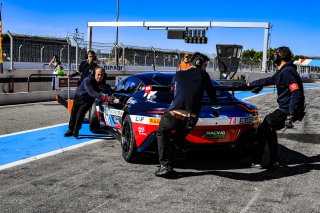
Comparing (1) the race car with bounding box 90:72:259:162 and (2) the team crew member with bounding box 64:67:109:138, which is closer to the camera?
(1) the race car with bounding box 90:72:259:162

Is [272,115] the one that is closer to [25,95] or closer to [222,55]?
[25,95]

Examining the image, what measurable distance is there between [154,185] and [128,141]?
4.25 feet

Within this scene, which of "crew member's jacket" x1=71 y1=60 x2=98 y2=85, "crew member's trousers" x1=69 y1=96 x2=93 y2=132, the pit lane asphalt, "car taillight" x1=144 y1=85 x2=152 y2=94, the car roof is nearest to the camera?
the pit lane asphalt

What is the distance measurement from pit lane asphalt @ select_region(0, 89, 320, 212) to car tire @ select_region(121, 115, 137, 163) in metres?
0.13

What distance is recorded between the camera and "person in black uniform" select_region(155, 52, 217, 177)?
5.25 m

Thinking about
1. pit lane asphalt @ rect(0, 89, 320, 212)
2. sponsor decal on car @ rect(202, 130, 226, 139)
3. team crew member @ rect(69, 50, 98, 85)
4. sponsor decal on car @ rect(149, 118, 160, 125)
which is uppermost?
team crew member @ rect(69, 50, 98, 85)

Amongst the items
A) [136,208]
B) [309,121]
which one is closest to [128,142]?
[136,208]

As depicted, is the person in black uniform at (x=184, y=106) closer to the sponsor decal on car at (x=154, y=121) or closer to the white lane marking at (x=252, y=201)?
the sponsor decal on car at (x=154, y=121)

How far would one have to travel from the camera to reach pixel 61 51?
2250cm

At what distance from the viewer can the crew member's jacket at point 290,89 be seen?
5.64 m

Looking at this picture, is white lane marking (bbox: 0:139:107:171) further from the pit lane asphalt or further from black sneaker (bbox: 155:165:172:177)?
black sneaker (bbox: 155:165:172:177)

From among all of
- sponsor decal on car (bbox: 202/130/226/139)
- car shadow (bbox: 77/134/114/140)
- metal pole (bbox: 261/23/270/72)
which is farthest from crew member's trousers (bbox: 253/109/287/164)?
metal pole (bbox: 261/23/270/72)

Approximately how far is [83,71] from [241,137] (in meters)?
5.69

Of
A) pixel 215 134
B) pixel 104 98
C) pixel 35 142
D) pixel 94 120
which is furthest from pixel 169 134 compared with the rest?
pixel 35 142
